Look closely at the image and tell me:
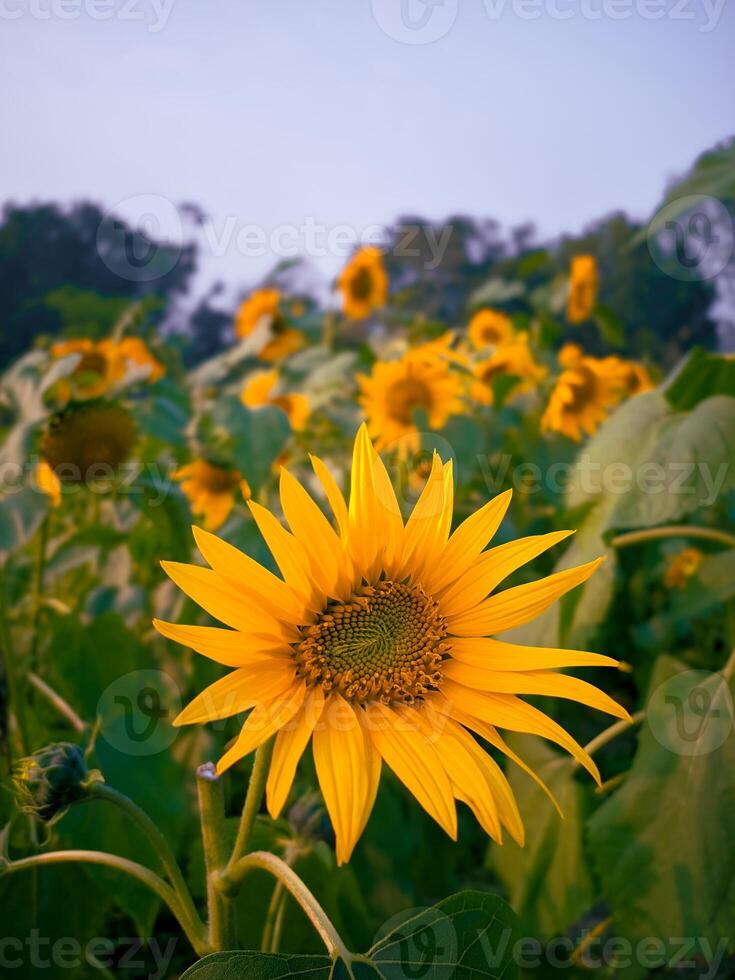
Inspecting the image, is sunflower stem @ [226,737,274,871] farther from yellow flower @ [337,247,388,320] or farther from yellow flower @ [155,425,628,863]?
yellow flower @ [337,247,388,320]

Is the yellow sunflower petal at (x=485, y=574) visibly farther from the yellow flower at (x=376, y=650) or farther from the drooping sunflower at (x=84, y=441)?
the drooping sunflower at (x=84, y=441)

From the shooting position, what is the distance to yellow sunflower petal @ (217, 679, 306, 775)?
0.47 meters

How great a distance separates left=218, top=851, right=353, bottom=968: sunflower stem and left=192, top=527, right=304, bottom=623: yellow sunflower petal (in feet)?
0.53

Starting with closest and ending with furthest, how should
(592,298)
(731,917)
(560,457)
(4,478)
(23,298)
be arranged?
(731,917)
(4,478)
(560,457)
(592,298)
(23,298)

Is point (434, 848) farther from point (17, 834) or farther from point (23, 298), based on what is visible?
point (23, 298)

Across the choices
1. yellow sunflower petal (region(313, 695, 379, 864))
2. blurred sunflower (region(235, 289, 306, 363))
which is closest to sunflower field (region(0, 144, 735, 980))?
yellow sunflower petal (region(313, 695, 379, 864))

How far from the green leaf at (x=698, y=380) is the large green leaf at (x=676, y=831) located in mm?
446

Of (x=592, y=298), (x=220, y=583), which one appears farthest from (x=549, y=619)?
(x=592, y=298)

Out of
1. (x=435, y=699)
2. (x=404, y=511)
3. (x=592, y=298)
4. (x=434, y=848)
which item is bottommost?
(x=434, y=848)

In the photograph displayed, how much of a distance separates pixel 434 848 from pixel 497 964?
878 millimetres

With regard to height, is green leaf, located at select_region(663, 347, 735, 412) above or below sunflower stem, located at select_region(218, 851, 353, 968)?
above

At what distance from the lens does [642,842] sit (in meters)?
0.89

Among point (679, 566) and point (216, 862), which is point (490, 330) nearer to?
point (679, 566)

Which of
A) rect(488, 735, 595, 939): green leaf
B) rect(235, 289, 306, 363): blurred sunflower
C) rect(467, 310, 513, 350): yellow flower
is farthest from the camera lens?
rect(467, 310, 513, 350): yellow flower
